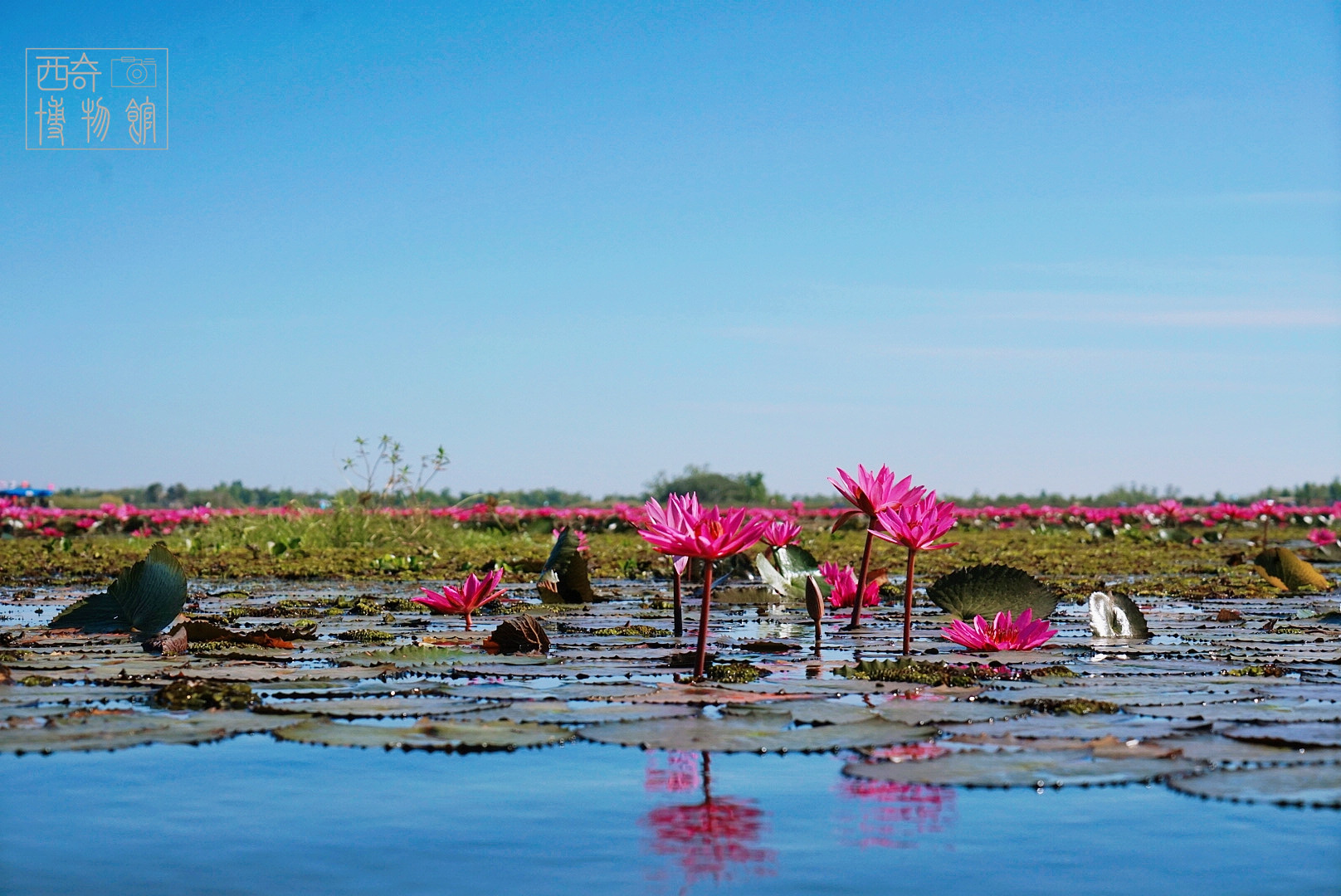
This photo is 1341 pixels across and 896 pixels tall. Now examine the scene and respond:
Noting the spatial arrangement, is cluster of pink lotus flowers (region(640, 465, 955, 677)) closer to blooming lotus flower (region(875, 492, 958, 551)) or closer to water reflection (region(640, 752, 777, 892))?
blooming lotus flower (region(875, 492, 958, 551))

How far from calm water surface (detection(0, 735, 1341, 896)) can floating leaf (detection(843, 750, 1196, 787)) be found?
3 cm

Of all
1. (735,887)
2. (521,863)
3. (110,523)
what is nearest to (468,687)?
(521,863)

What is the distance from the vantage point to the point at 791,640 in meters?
4.41

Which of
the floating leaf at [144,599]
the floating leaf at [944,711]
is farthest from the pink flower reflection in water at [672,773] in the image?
the floating leaf at [144,599]

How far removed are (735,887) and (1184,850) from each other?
25.7 inches

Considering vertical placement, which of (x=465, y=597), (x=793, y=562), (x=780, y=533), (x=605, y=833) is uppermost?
(x=780, y=533)

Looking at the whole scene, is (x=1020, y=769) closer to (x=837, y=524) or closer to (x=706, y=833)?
(x=706, y=833)

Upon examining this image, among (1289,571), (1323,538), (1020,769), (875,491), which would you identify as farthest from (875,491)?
(1323,538)

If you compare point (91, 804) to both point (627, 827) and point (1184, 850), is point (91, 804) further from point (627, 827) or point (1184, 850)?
point (1184, 850)

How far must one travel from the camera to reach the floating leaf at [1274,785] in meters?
1.96

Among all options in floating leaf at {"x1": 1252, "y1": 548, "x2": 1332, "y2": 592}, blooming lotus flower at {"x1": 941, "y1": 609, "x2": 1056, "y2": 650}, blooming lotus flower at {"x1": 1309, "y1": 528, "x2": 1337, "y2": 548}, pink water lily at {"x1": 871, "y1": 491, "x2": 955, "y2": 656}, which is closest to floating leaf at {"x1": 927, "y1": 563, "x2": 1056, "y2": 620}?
blooming lotus flower at {"x1": 941, "y1": 609, "x2": 1056, "y2": 650}

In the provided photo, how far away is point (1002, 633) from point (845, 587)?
1.29m

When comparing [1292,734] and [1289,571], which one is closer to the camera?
[1292,734]

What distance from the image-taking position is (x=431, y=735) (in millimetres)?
2516
